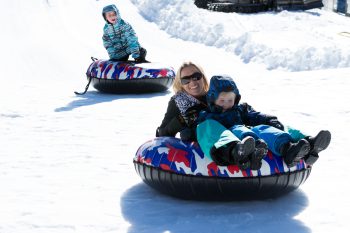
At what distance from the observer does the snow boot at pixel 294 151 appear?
3678 mm

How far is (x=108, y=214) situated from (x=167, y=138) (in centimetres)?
72

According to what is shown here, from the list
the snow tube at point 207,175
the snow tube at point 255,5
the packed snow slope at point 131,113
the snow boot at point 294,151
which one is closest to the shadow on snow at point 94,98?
the packed snow slope at point 131,113

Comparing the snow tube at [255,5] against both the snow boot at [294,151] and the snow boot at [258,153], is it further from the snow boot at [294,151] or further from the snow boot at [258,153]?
the snow boot at [258,153]

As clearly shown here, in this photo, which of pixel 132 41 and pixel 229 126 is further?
pixel 132 41

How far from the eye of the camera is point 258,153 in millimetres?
3674

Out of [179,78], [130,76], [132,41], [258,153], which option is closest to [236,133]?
[258,153]

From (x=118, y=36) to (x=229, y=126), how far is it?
5.35 metres

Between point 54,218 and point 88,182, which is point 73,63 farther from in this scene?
point 54,218

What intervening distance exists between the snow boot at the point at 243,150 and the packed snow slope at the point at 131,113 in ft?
1.36

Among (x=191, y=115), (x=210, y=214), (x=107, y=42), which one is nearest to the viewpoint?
(x=210, y=214)

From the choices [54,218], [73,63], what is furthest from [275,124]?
[73,63]

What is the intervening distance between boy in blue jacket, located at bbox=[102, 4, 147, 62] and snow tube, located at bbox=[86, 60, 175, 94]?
157 mm

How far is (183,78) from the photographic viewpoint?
14.9 ft

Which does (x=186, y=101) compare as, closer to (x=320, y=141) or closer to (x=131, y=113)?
(x=320, y=141)
